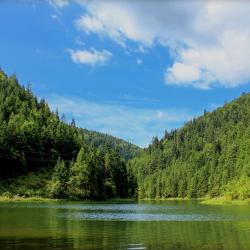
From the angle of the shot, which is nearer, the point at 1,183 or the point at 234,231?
the point at 234,231

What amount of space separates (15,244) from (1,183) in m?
160

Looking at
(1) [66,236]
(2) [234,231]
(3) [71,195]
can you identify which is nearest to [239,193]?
(3) [71,195]

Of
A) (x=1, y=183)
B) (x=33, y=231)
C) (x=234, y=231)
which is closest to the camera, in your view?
(x=33, y=231)

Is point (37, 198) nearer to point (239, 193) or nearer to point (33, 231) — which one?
point (239, 193)

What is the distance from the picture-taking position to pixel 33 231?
2030 inches

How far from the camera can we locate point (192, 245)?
42562mm

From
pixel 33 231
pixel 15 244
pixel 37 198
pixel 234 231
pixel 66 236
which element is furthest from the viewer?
pixel 37 198

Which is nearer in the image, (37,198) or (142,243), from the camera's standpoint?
(142,243)

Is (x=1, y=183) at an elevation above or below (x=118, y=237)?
above

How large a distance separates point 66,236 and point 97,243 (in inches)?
245

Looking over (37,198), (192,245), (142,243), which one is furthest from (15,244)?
(37,198)

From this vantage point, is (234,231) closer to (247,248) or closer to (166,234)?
(166,234)

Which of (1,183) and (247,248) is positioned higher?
(1,183)

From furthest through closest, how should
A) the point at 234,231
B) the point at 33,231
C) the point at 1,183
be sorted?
the point at 1,183 < the point at 234,231 < the point at 33,231
